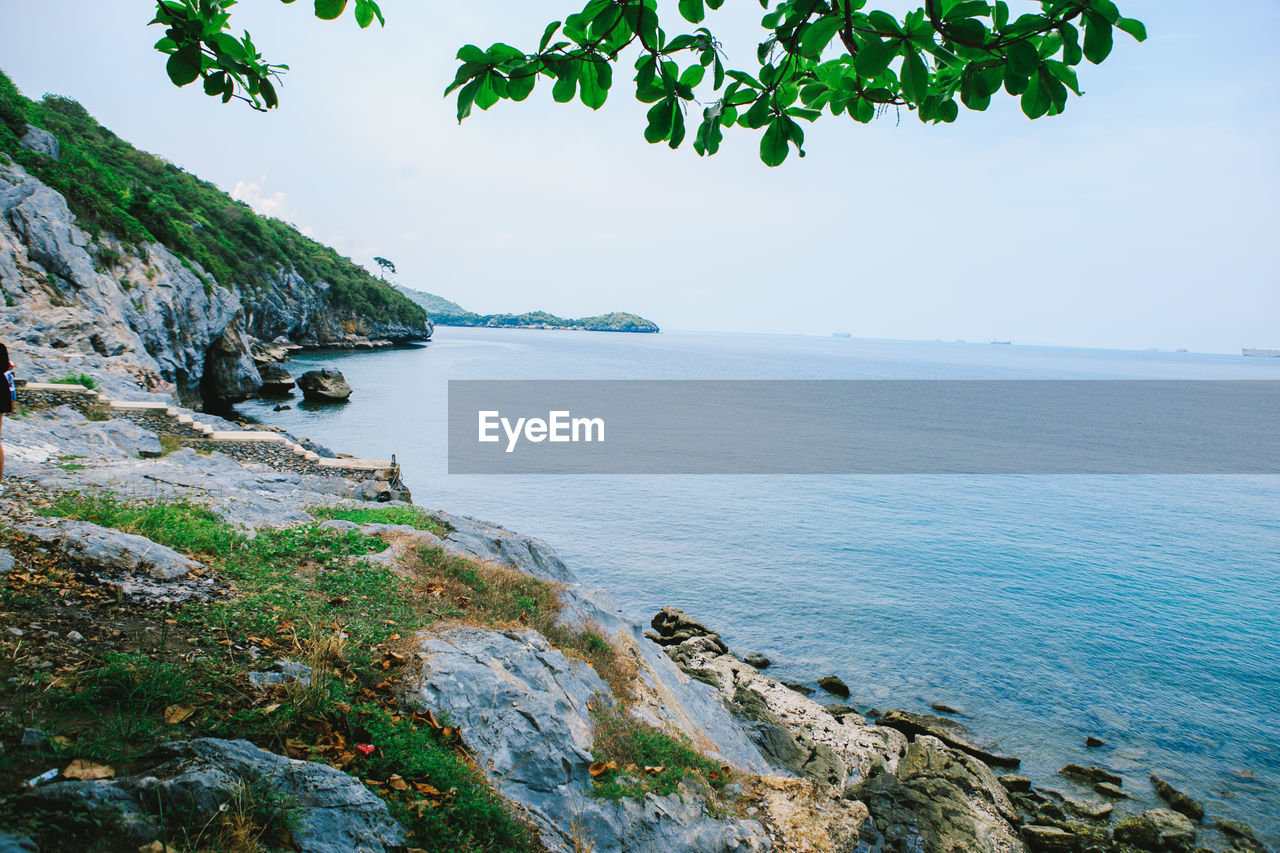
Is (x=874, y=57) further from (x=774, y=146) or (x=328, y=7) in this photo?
(x=328, y=7)

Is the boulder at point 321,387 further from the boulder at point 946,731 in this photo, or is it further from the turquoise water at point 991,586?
the boulder at point 946,731

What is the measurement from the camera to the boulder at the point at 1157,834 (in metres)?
11.9

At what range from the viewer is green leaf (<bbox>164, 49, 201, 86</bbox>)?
3.05 meters

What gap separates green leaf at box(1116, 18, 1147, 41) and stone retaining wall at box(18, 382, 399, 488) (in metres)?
24.3

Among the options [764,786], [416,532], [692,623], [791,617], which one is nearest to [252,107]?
[416,532]

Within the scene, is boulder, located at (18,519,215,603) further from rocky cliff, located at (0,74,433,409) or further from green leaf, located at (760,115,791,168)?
rocky cliff, located at (0,74,433,409)

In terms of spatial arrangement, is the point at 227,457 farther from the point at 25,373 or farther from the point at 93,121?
the point at 93,121

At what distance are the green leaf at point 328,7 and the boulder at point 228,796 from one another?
435 centimetres

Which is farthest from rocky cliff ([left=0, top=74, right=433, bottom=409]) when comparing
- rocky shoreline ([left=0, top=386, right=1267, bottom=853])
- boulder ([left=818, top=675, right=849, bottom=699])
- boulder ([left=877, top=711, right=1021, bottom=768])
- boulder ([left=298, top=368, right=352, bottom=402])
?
boulder ([left=877, top=711, right=1021, bottom=768])

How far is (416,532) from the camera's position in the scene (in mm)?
11516

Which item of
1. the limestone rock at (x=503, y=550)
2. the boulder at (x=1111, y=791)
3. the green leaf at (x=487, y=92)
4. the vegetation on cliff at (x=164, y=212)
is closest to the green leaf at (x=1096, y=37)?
the green leaf at (x=487, y=92)

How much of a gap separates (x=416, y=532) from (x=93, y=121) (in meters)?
105

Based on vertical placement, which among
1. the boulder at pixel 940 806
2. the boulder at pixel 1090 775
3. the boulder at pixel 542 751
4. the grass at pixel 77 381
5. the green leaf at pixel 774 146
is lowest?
the boulder at pixel 1090 775

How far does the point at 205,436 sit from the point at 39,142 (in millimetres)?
28250
